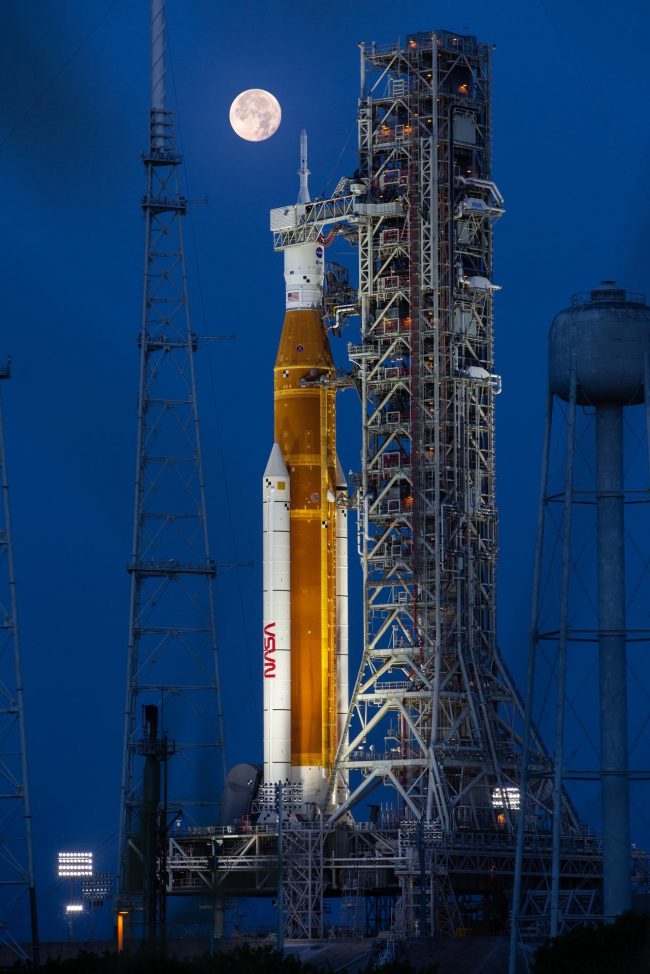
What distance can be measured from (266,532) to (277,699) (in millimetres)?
6327

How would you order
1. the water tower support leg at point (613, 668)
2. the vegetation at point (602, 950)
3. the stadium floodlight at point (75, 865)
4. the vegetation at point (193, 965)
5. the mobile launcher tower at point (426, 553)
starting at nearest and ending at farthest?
the vegetation at point (193, 965)
the vegetation at point (602, 950)
the water tower support leg at point (613, 668)
the mobile launcher tower at point (426, 553)
the stadium floodlight at point (75, 865)

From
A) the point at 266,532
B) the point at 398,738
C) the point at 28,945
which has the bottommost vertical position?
the point at 28,945

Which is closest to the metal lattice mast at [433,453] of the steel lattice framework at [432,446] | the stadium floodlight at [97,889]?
the steel lattice framework at [432,446]

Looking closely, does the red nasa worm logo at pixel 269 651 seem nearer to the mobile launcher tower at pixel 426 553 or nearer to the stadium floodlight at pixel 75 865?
the mobile launcher tower at pixel 426 553

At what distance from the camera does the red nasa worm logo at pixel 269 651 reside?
342 ft

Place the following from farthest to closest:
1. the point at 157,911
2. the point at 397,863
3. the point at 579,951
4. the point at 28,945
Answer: the point at 28,945, the point at 397,863, the point at 157,911, the point at 579,951

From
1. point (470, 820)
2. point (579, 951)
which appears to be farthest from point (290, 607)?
point (579, 951)

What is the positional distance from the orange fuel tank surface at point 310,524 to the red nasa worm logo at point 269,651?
38.4 inches

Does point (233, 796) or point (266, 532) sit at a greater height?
point (266, 532)

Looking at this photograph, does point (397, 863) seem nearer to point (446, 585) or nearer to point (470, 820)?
point (470, 820)

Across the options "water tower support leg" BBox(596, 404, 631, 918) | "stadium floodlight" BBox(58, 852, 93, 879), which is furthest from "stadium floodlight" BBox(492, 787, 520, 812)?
"stadium floodlight" BBox(58, 852, 93, 879)

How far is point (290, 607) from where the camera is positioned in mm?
105125

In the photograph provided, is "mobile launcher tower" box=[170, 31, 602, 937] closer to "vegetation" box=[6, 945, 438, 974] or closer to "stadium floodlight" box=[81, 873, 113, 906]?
"stadium floodlight" box=[81, 873, 113, 906]

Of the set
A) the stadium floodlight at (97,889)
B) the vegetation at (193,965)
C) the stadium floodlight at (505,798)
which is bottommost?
the vegetation at (193,965)
